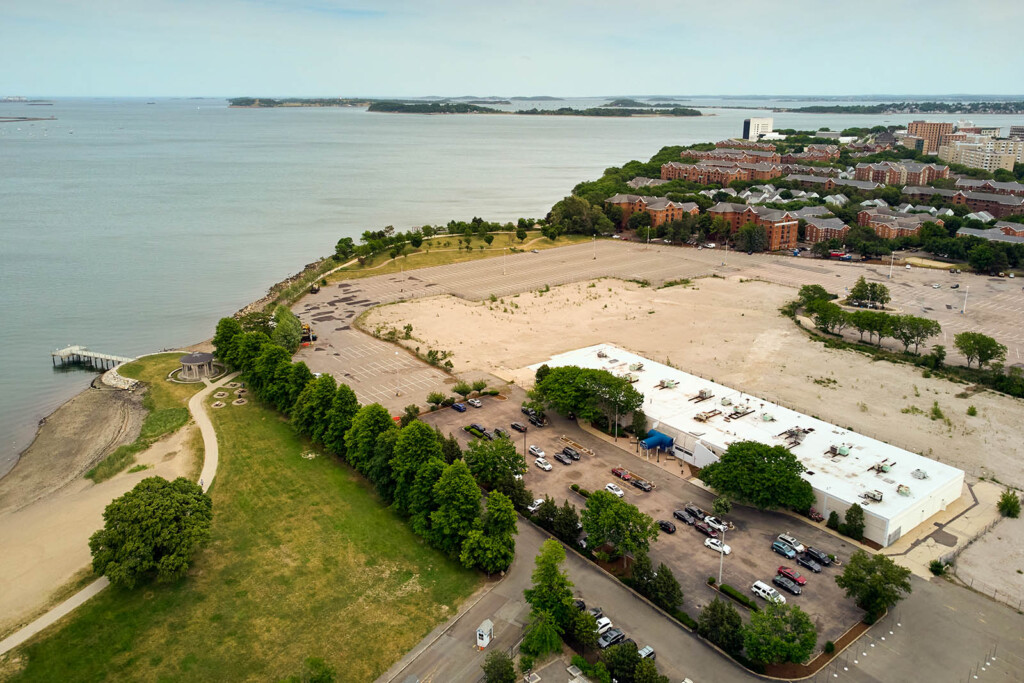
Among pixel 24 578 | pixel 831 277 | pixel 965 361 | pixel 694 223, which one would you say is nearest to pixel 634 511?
pixel 24 578

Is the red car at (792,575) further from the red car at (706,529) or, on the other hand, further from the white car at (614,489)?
the white car at (614,489)

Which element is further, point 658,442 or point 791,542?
point 658,442

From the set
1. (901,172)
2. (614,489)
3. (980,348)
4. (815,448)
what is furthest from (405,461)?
(901,172)

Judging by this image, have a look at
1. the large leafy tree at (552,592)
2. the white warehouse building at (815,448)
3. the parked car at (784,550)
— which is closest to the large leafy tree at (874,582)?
the parked car at (784,550)

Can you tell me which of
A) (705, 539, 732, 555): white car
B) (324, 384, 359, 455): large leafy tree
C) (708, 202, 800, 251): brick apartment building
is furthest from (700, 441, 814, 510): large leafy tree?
(708, 202, 800, 251): brick apartment building

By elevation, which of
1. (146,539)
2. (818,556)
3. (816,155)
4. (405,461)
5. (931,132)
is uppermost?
(931,132)

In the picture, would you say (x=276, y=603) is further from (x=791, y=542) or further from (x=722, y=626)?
(x=791, y=542)
